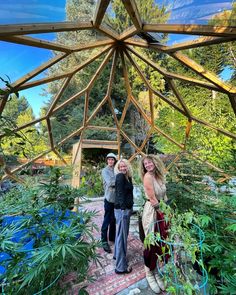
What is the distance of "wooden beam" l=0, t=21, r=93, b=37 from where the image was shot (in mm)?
1649

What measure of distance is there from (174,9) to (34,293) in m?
2.79

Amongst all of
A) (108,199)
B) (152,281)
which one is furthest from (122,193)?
(152,281)

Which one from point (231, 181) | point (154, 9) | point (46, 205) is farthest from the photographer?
point (231, 181)

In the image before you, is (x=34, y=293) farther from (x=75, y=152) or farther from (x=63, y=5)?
(x=75, y=152)

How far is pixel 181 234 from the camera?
1.43 meters

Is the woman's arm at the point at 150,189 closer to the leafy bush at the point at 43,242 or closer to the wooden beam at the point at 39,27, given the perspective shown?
the leafy bush at the point at 43,242

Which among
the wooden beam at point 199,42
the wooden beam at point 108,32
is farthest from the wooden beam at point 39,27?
the wooden beam at point 199,42

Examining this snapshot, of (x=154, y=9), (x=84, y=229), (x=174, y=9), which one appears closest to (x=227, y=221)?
(x=84, y=229)

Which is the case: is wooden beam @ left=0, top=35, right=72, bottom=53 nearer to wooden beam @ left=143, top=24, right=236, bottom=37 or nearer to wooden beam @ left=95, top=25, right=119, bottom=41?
wooden beam @ left=95, top=25, right=119, bottom=41

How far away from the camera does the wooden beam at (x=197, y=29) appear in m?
1.70

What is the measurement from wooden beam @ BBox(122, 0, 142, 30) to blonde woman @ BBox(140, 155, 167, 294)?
1509mm

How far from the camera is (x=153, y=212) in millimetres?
2254

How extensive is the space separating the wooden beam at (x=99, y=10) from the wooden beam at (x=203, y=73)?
103 cm

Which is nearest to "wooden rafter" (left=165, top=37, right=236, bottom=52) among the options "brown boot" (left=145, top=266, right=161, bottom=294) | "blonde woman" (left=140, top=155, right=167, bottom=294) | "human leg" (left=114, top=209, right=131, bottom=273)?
"blonde woman" (left=140, top=155, right=167, bottom=294)
